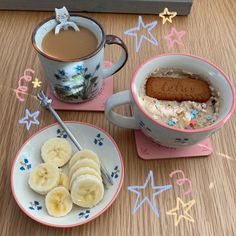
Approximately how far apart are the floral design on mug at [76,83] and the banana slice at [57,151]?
3.7 inches

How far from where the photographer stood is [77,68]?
539 mm

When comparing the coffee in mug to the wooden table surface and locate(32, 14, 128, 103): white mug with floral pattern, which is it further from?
the wooden table surface

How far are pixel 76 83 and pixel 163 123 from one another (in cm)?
18

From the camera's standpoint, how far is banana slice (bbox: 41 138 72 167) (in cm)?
52

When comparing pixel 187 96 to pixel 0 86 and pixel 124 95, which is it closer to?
pixel 124 95

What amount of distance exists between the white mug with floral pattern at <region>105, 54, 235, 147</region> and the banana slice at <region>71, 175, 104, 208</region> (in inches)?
4.5

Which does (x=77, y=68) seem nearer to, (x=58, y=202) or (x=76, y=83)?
(x=76, y=83)

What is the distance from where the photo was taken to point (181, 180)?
20.9 inches

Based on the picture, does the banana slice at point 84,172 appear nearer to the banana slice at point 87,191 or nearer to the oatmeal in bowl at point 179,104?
the banana slice at point 87,191

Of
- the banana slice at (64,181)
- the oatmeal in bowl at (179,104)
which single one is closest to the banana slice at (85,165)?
the banana slice at (64,181)

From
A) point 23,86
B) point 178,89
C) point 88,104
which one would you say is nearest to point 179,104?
point 178,89

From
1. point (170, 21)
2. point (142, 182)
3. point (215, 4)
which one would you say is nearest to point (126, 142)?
point (142, 182)

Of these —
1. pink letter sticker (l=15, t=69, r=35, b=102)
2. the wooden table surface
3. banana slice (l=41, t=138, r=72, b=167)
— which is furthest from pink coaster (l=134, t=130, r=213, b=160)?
pink letter sticker (l=15, t=69, r=35, b=102)

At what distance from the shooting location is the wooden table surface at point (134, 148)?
486 millimetres
